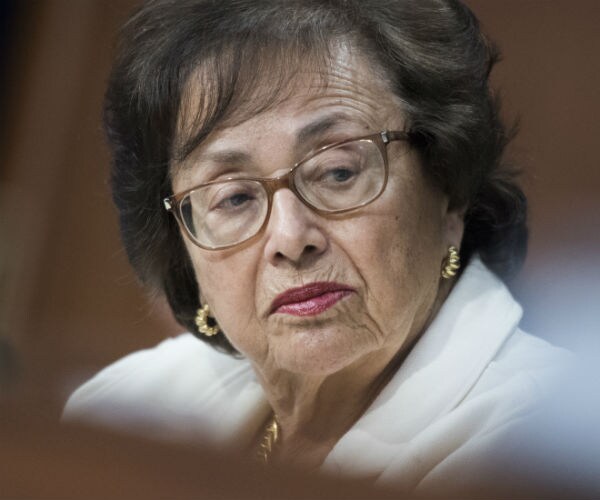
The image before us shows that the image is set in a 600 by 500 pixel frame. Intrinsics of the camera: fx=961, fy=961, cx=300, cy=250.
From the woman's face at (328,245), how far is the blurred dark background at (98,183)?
0.70 ft

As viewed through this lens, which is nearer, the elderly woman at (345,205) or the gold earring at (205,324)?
the elderly woman at (345,205)

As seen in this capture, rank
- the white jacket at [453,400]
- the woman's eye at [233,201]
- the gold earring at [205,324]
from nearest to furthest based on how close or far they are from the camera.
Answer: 1. the white jacket at [453,400]
2. the woman's eye at [233,201]
3. the gold earring at [205,324]

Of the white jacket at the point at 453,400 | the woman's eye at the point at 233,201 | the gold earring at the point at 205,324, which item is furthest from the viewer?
the gold earring at the point at 205,324

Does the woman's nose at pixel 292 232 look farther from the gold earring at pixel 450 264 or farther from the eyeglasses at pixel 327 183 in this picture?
the gold earring at pixel 450 264

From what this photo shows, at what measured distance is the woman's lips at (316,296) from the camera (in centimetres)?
121

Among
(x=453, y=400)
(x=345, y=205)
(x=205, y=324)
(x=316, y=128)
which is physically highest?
(x=316, y=128)

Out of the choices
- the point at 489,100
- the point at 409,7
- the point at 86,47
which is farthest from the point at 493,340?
the point at 86,47

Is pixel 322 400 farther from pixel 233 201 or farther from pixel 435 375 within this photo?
pixel 233 201

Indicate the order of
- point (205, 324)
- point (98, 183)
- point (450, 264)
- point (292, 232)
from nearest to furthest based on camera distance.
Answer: point (292, 232) → point (450, 264) → point (205, 324) → point (98, 183)

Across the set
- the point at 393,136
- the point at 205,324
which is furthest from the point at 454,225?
the point at 205,324

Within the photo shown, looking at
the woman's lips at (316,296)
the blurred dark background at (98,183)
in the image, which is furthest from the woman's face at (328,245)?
the blurred dark background at (98,183)

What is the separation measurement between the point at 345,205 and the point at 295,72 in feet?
0.61

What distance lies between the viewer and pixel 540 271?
1.37 m

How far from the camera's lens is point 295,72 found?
1239 mm
